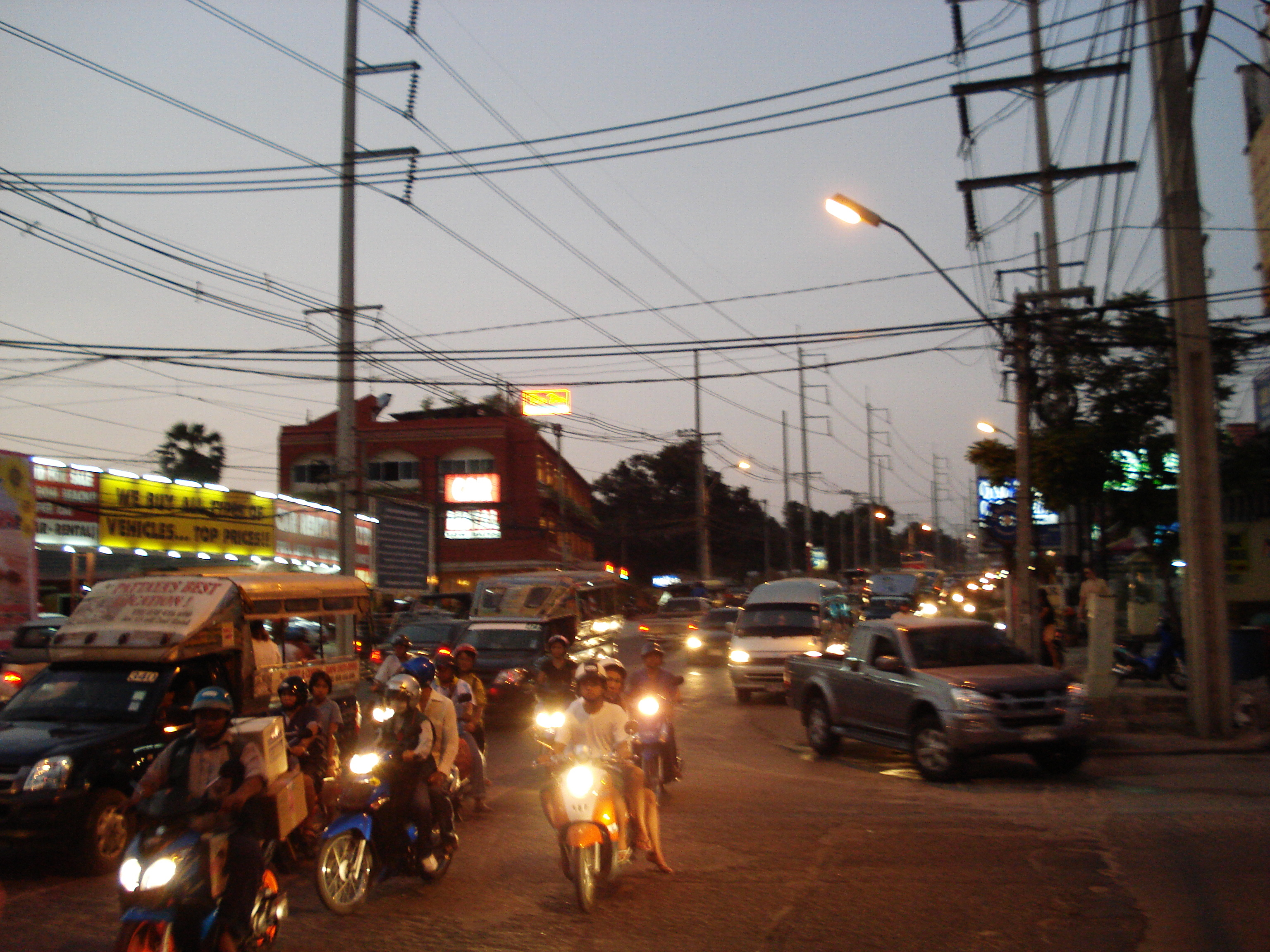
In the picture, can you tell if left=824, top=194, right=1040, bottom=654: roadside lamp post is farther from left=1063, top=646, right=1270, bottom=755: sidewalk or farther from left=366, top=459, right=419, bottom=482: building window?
left=366, top=459, right=419, bottom=482: building window

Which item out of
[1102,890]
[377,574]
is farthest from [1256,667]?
[377,574]

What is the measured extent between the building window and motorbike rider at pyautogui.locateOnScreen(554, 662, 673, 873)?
191ft

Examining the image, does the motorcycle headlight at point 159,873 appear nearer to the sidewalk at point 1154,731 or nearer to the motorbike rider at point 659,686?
the motorbike rider at point 659,686

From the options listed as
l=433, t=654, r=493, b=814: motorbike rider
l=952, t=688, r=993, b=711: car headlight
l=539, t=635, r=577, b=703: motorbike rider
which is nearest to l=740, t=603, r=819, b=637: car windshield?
l=539, t=635, r=577, b=703: motorbike rider

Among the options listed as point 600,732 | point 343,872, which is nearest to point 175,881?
point 343,872

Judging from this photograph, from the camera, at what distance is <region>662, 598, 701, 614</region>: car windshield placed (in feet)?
131

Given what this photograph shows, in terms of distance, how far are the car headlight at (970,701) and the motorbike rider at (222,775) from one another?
8405mm

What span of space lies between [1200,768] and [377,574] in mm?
35681

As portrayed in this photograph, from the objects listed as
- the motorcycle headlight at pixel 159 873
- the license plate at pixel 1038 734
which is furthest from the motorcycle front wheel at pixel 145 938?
the license plate at pixel 1038 734

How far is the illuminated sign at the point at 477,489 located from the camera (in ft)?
209

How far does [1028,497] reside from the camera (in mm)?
19859

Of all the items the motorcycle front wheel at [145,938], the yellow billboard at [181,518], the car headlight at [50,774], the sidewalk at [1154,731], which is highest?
the yellow billboard at [181,518]

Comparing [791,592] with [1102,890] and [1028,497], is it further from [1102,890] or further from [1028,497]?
[1102,890]

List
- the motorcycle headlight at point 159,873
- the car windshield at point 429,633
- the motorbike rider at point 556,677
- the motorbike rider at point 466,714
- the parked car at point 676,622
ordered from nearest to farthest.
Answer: the motorcycle headlight at point 159,873, the motorbike rider at point 466,714, the motorbike rider at point 556,677, the car windshield at point 429,633, the parked car at point 676,622
